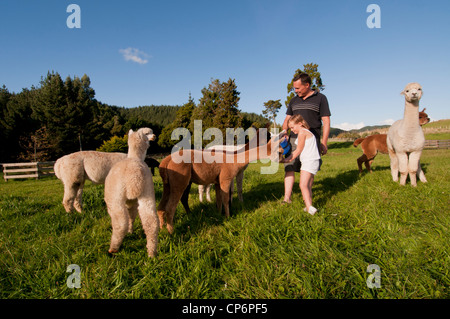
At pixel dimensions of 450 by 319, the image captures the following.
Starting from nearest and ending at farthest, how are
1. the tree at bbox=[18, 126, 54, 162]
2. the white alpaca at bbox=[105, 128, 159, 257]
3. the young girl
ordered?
1. the white alpaca at bbox=[105, 128, 159, 257]
2. the young girl
3. the tree at bbox=[18, 126, 54, 162]

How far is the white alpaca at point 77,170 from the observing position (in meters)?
3.97

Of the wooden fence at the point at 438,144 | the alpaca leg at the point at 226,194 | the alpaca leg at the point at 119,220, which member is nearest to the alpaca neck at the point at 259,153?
the alpaca leg at the point at 226,194

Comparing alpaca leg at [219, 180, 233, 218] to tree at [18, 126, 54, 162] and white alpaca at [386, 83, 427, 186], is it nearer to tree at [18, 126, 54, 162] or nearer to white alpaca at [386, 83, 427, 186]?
white alpaca at [386, 83, 427, 186]

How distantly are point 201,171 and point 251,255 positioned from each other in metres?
1.78

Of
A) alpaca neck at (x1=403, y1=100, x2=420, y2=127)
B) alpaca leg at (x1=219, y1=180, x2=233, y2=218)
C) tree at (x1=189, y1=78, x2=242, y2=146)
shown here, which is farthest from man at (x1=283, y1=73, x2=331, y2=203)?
tree at (x1=189, y1=78, x2=242, y2=146)

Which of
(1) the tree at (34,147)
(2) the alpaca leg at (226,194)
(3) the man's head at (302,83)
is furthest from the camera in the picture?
(1) the tree at (34,147)

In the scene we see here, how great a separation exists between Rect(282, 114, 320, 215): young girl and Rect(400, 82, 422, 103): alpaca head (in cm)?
282

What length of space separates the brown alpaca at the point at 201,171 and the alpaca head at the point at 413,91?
→ 3420mm

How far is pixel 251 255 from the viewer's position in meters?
2.47

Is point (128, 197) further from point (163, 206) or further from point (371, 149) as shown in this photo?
point (371, 149)

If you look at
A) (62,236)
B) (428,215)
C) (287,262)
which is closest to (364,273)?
(287,262)

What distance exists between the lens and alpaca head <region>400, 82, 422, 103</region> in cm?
458

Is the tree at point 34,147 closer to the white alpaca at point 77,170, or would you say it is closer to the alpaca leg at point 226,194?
the white alpaca at point 77,170
